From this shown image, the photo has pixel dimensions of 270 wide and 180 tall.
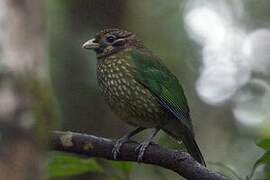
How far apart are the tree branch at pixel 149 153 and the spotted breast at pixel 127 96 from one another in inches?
31.5

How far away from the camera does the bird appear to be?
4.96 metres

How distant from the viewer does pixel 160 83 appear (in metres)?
5.13

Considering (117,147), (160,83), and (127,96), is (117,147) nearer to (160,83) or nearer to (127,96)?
(127,96)

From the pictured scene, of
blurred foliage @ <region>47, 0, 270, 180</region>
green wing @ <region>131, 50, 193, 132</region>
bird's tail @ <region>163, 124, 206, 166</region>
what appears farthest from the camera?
blurred foliage @ <region>47, 0, 270, 180</region>

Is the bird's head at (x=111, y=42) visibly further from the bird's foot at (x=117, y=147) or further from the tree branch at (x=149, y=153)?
the tree branch at (x=149, y=153)

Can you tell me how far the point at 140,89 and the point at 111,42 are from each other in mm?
399

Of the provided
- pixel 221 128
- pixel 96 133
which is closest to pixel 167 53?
pixel 221 128

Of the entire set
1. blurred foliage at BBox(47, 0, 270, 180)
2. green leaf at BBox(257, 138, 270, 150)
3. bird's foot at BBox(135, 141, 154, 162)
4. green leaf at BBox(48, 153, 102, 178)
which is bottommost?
blurred foliage at BBox(47, 0, 270, 180)

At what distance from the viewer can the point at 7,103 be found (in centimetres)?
238

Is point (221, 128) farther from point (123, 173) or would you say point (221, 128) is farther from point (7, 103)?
point (7, 103)

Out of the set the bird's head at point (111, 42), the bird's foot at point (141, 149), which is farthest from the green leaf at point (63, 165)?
the bird's head at point (111, 42)

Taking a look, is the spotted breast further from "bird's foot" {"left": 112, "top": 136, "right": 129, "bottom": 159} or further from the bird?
"bird's foot" {"left": 112, "top": 136, "right": 129, "bottom": 159}

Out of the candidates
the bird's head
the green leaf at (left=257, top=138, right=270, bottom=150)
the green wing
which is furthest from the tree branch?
the bird's head

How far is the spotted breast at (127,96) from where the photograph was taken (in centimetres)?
495
